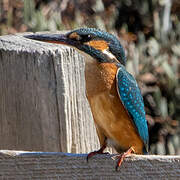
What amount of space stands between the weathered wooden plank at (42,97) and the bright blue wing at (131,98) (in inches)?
10.2

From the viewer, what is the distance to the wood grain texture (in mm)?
2467

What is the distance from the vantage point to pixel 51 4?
7.01 m

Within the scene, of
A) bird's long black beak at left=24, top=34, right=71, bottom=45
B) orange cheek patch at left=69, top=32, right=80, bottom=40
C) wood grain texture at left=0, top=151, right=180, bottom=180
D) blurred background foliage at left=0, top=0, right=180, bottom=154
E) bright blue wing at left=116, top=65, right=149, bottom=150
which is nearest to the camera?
wood grain texture at left=0, top=151, right=180, bottom=180

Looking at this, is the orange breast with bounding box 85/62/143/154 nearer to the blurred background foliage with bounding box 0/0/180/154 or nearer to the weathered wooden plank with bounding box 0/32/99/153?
the weathered wooden plank with bounding box 0/32/99/153

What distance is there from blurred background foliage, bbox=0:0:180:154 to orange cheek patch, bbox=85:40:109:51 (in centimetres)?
279

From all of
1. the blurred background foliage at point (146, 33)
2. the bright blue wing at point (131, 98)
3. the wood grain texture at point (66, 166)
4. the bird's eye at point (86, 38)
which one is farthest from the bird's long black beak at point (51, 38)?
the blurred background foliage at point (146, 33)

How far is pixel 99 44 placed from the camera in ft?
10.8

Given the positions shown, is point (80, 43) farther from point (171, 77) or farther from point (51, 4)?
point (51, 4)

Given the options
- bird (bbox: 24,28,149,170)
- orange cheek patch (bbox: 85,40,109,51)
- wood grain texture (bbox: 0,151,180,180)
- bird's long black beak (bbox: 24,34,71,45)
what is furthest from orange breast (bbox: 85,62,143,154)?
wood grain texture (bbox: 0,151,180,180)

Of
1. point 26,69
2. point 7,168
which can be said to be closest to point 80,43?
point 26,69

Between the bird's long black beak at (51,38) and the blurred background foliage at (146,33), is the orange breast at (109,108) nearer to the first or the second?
the bird's long black beak at (51,38)

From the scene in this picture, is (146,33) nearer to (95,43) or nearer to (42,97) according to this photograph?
(95,43)

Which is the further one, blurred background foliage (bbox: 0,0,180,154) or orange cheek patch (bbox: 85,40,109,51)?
blurred background foliage (bbox: 0,0,180,154)

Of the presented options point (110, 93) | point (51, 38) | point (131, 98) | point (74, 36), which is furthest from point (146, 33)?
point (51, 38)
